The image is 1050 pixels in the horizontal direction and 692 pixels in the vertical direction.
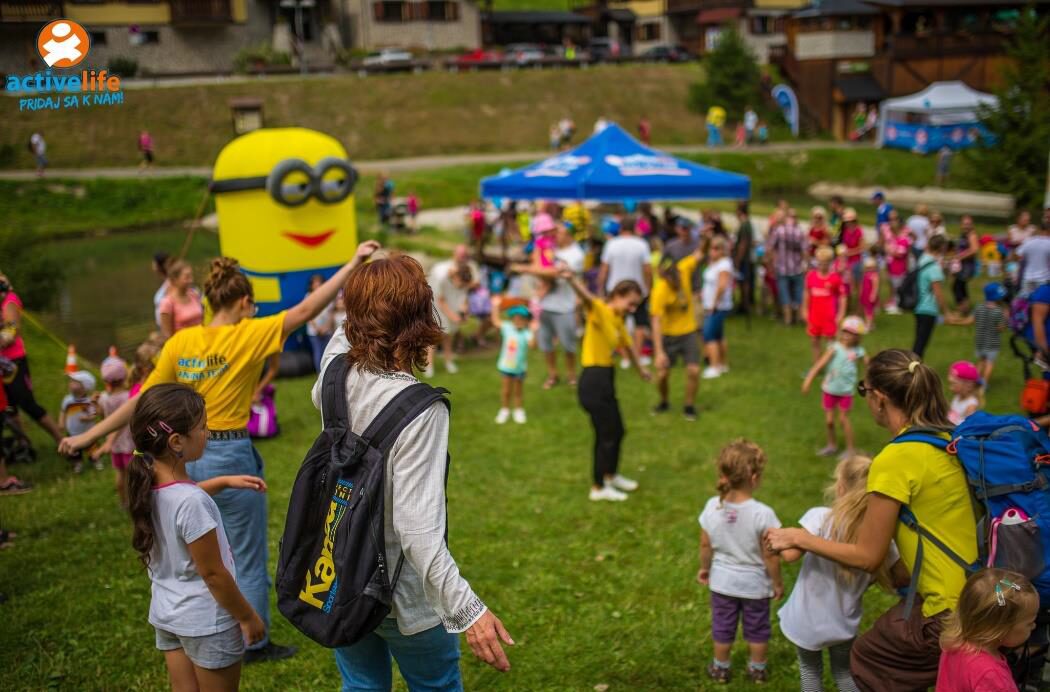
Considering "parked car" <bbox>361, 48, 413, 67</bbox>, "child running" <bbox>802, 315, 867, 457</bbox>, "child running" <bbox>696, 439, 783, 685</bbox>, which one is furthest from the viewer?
"parked car" <bbox>361, 48, 413, 67</bbox>

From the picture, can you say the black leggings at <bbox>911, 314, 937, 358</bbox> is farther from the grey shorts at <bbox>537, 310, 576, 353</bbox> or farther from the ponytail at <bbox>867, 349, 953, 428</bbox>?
the ponytail at <bbox>867, 349, 953, 428</bbox>

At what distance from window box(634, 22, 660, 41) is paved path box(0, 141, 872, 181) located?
2258 centimetres

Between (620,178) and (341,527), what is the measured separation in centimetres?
1054

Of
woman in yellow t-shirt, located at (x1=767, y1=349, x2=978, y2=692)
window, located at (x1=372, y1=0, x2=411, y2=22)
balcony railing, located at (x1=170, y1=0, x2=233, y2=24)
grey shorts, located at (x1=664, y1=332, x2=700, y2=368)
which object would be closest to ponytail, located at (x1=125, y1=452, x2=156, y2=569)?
woman in yellow t-shirt, located at (x1=767, y1=349, x2=978, y2=692)

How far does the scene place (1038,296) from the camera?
21.7ft

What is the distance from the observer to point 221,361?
3984 mm

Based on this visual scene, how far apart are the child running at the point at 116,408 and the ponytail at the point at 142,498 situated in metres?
3.46

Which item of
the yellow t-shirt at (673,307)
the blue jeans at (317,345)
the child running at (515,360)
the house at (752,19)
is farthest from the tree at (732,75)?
the child running at (515,360)

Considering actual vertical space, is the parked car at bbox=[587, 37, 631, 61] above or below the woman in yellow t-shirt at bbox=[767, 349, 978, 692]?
above

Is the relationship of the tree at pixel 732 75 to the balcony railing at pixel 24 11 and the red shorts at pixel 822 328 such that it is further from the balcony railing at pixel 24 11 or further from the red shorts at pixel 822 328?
the balcony railing at pixel 24 11

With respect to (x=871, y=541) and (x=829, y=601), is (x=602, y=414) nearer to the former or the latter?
(x=829, y=601)

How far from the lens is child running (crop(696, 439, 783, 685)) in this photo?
13.8 ft

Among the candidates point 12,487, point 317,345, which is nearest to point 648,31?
point 317,345

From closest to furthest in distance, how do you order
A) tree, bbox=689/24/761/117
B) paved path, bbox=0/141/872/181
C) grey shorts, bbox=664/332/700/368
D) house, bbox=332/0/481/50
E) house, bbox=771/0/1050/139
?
grey shorts, bbox=664/332/700/368 → paved path, bbox=0/141/872/181 → house, bbox=771/0/1050/139 → tree, bbox=689/24/761/117 → house, bbox=332/0/481/50
